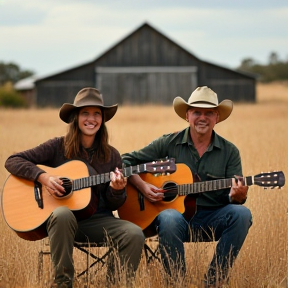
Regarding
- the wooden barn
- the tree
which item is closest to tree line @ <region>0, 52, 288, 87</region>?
the tree

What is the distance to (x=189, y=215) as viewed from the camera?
5164mm

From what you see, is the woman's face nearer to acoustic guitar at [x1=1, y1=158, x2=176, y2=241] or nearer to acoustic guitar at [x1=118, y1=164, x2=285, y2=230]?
acoustic guitar at [x1=1, y1=158, x2=176, y2=241]

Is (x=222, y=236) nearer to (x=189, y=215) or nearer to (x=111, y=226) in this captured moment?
(x=189, y=215)

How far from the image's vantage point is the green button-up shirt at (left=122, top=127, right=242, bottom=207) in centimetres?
525

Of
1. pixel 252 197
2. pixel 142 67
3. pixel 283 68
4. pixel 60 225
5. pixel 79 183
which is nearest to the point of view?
pixel 60 225

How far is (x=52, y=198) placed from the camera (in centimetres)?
507

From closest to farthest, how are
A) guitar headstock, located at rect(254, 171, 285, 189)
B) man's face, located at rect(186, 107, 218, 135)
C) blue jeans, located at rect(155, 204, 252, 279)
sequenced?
1. guitar headstock, located at rect(254, 171, 285, 189)
2. blue jeans, located at rect(155, 204, 252, 279)
3. man's face, located at rect(186, 107, 218, 135)

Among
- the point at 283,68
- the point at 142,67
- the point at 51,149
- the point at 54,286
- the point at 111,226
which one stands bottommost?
the point at 54,286

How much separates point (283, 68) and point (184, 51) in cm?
4131

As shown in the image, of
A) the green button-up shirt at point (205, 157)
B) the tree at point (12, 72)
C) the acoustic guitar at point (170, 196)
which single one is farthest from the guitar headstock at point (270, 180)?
the tree at point (12, 72)

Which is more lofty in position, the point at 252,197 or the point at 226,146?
the point at 226,146

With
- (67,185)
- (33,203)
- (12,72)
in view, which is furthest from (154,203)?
(12,72)

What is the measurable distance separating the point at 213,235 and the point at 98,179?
0.87m

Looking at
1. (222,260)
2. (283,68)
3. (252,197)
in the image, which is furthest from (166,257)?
(283,68)
